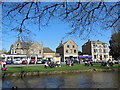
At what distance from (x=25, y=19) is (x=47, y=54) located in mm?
48836

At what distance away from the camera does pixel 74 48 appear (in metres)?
55.9

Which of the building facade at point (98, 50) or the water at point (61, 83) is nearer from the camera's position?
the water at point (61, 83)

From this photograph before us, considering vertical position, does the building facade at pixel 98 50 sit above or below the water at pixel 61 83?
above

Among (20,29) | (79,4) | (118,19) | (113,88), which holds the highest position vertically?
(79,4)

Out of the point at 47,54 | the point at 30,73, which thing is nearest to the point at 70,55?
the point at 47,54

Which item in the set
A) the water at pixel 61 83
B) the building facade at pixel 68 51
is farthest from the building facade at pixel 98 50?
the water at pixel 61 83

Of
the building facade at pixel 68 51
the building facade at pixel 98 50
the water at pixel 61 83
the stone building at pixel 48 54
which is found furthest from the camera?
the building facade at pixel 98 50

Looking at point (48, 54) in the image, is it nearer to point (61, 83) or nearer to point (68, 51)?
point (68, 51)

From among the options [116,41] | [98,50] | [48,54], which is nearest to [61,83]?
[116,41]

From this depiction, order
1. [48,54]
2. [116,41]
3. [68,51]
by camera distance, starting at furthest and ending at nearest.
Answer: [68,51], [48,54], [116,41]

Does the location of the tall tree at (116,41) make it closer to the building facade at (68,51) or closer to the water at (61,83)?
the water at (61,83)

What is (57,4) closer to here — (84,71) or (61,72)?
(61,72)

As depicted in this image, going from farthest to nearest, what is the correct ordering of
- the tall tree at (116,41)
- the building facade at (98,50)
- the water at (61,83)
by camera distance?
the building facade at (98,50) → the water at (61,83) → the tall tree at (116,41)

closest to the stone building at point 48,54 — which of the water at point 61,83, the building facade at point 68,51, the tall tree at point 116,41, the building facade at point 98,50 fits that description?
the building facade at point 68,51
